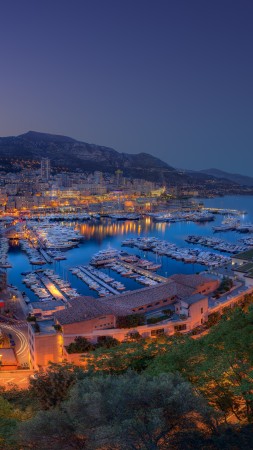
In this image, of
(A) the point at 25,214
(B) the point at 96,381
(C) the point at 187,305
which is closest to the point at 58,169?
(A) the point at 25,214

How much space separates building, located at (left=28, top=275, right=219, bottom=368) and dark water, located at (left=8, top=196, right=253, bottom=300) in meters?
4.42

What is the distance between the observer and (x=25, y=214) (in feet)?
116

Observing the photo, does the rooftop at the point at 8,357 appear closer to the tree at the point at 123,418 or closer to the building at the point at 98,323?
the building at the point at 98,323

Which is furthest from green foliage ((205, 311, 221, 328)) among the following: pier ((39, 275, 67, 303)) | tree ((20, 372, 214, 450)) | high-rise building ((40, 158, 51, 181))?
high-rise building ((40, 158, 51, 181))

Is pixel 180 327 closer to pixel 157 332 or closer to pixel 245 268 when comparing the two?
pixel 157 332

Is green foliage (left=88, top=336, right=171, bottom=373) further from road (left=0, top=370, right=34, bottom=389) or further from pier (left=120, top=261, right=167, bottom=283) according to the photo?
pier (left=120, top=261, right=167, bottom=283)

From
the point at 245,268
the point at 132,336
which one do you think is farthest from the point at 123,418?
the point at 245,268

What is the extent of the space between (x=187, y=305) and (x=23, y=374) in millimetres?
3177

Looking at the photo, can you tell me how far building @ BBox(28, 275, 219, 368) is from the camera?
651 centimetres

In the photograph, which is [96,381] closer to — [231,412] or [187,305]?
[231,412]

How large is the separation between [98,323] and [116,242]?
15903 millimetres

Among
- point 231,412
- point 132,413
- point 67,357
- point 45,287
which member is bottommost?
point 45,287

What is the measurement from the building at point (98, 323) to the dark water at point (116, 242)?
14.5 ft

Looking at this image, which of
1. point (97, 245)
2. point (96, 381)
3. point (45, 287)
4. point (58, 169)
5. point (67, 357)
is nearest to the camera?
point (96, 381)
